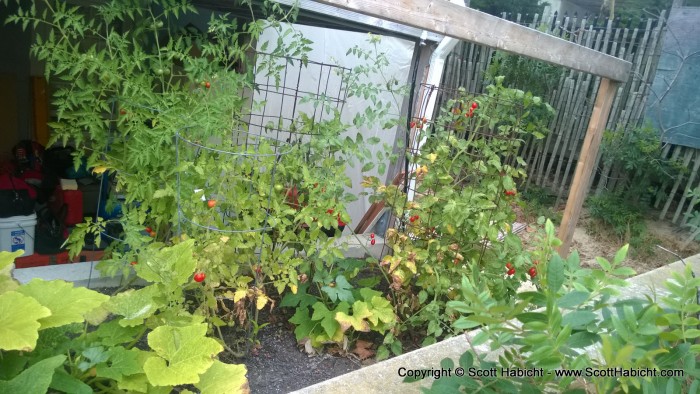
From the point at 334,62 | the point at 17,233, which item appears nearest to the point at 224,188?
the point at 17,233

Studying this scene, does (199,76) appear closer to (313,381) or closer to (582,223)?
(313,381)

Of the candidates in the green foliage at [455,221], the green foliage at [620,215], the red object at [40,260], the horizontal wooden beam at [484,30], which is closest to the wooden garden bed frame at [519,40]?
the horizontal wooden beam at [484,30]

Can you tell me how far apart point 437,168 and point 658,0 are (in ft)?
27.2

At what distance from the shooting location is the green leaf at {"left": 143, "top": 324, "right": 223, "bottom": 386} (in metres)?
1.42

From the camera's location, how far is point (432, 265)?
9.60 ft

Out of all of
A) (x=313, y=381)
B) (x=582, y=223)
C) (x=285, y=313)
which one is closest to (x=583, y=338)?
(x=313, y=381)

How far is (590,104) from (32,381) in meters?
6.90

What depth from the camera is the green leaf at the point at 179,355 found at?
142cm

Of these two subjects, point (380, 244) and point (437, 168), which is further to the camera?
point (380, 244)

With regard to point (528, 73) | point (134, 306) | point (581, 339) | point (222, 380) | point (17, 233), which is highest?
point (528, 73)

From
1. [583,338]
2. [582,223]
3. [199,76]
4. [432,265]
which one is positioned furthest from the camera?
[582,223]

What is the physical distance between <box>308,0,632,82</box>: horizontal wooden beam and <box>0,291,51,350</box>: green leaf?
1.48 metres

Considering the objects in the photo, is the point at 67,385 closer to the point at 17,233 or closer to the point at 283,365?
the point at 283,365

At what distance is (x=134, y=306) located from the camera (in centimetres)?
171
